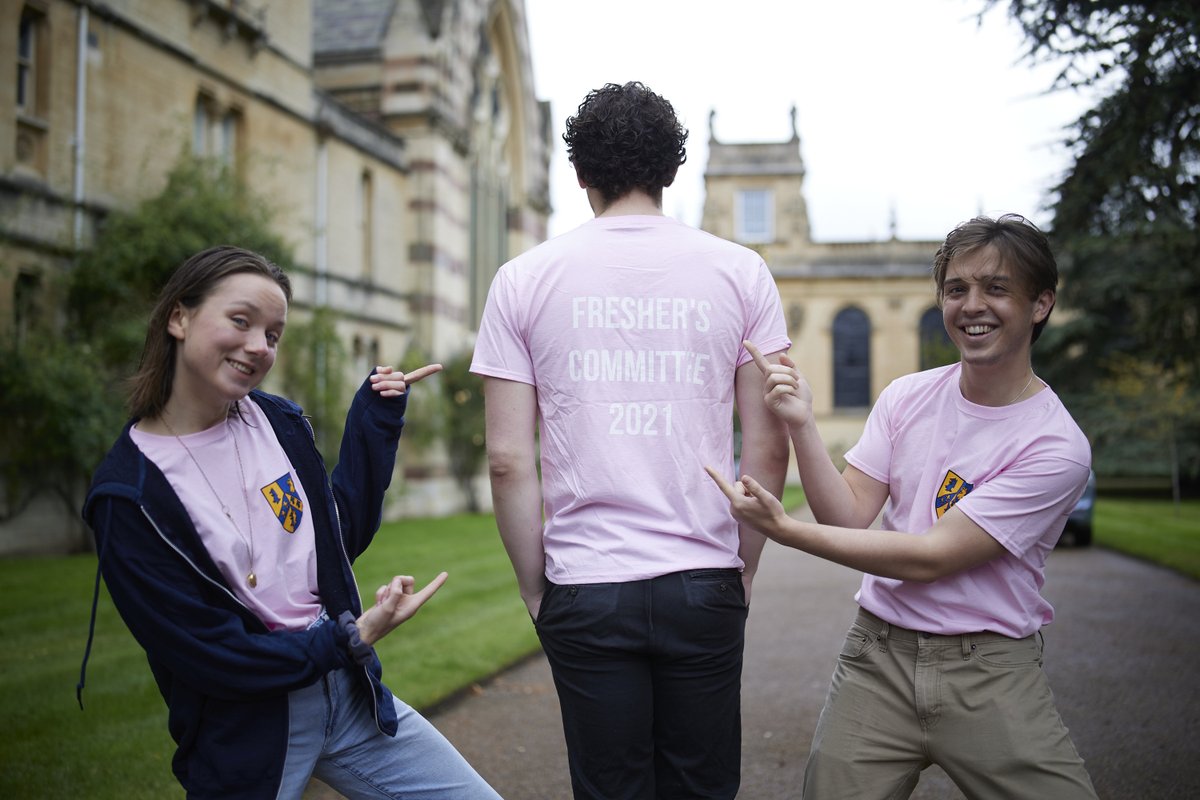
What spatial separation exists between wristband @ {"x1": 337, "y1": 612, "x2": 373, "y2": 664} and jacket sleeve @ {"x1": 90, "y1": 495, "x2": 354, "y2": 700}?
0.11 meters

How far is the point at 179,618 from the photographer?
2.38 meters

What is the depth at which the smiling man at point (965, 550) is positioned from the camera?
2785 mm

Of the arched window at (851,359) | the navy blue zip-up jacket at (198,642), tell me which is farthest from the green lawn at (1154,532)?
the arched window at (851,359)

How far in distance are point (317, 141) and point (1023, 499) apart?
21.8m

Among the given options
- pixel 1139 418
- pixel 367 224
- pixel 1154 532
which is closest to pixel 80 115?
pixel 367 224

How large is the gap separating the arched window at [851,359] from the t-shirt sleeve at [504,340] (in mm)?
47520

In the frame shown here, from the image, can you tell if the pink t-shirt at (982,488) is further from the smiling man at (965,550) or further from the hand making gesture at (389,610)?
the hand making gesture at (389,610)

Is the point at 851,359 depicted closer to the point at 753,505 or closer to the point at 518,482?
the point at 518,482

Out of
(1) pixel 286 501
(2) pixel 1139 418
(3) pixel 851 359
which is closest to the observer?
(1) pixel 286 501

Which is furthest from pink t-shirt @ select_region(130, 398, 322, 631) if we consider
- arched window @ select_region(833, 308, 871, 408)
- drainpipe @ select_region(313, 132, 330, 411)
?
arched window @ select_region(833, 308, 871, 408)

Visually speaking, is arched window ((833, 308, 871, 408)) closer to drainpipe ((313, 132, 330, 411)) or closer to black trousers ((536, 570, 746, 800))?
drainpipe ((313, 132, 330, 411))

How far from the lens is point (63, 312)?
1563cm

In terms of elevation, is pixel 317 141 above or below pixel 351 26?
below

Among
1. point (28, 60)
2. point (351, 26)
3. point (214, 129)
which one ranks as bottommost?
point (28, 60)
